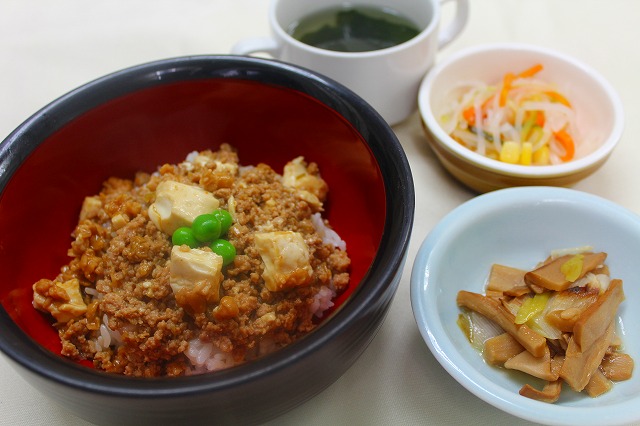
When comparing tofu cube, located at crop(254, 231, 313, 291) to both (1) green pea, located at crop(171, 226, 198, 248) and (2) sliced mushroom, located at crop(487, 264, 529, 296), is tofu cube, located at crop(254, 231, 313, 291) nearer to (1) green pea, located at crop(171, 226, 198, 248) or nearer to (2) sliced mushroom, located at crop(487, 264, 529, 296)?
(1) green pea, located at crop(171, 226, 198, 248)

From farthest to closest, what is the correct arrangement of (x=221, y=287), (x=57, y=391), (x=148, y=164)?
(x=148, y=164)
(x=221, y=287)
(x=57, y=391)

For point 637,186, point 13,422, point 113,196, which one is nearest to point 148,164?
point 113,196

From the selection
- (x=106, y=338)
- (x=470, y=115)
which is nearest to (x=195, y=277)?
(x=106, y=338)

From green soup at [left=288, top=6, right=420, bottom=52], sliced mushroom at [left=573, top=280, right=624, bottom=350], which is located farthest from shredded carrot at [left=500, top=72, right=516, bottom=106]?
sliced mushroom at [left=573, top=280, right=624, bottom=350]

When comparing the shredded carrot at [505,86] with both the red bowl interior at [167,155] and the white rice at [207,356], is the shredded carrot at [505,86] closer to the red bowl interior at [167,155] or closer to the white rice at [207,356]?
the red bowl interior at [167,155]

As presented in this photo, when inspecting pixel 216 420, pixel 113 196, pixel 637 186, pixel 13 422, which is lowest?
pixel 637 186

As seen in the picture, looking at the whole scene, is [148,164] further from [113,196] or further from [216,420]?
[216,420]

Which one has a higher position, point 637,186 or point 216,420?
point 216,420
